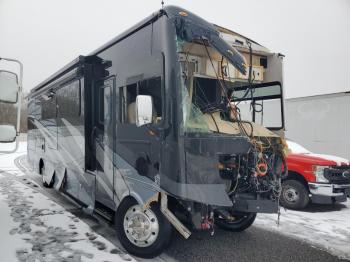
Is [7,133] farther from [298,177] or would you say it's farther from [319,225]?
[298,177]

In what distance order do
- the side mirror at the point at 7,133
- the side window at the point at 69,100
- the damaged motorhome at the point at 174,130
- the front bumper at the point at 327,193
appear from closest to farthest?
the side mirror at the point at 7,133
the damaged motorhome at the point at 174,130
the side window at the point at 69,100
the front bumper at the point at 327,193

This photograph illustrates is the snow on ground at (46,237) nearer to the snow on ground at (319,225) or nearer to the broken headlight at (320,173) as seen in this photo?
the snow on ground at (319,225)

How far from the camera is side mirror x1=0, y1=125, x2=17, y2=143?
3.33 metres

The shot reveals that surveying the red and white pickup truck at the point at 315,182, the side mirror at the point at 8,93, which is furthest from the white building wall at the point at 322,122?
the side mirror at the point at 8,93

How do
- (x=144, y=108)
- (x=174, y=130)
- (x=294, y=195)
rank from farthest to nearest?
1. (x=294, y=195)
2. (x=144, y=108)
3. (x=174, y=130)

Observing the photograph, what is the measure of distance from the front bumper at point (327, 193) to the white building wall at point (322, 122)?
3071mm

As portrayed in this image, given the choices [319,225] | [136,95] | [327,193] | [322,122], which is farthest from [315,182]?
[136,95]

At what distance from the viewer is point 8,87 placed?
3.45 m

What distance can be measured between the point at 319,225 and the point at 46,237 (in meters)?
5.15

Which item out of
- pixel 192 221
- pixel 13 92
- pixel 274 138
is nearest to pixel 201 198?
pixel 192 221

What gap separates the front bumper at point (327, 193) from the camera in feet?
24.9

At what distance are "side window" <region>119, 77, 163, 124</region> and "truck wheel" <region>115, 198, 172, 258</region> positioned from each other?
1.25 m

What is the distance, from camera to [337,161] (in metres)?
7.90

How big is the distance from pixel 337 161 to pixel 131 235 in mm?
5715
